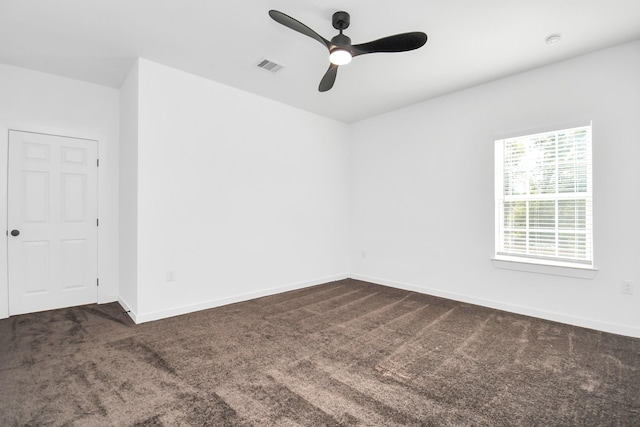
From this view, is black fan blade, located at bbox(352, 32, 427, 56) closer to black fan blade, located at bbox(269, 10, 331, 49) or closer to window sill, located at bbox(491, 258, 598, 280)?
black fan blade, located at bbox(269, 10, 331, 49)

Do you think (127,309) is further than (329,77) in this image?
Yes

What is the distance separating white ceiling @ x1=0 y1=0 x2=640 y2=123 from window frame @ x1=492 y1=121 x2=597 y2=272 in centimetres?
76

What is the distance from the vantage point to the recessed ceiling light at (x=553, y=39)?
2.79 meters

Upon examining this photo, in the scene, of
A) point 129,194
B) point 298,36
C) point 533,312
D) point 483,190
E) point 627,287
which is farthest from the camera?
point 483,190

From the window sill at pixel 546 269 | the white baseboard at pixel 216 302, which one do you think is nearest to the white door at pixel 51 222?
the white baseboard at pixel 216 302

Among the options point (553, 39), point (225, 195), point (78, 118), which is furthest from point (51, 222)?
point (553, 39)

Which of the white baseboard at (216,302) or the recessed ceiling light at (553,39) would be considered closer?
the recessed ceiling light at (553,39)

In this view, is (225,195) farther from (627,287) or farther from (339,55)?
(627,287)

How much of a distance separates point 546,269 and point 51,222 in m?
5.74

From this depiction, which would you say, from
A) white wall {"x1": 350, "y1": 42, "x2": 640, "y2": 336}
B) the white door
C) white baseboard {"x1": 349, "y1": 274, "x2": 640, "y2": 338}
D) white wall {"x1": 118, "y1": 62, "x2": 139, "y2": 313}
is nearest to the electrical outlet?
white wall {"x1": 350, "y1": 42, "x2": 640, "y2": 336}

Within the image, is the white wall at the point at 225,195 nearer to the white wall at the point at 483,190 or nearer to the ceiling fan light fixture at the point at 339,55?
the white wall at the point at 483,190

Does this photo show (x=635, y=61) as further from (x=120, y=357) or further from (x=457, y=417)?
(x=120, y=357)

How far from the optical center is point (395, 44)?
234 centimetres

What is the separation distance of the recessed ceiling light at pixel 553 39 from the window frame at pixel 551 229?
0.89 m
